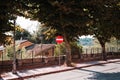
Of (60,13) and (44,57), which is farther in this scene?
(44,57)

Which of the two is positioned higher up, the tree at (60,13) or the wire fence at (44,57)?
the tree at (60,13)

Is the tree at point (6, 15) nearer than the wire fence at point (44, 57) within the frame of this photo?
Yes

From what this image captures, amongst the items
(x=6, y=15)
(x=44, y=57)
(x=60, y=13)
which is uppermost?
(x=60, y=13)

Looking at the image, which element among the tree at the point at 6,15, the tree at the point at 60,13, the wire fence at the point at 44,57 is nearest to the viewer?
the tree at the point at 6,15

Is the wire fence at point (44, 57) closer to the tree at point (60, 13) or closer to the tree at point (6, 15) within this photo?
the tree at point (6, 15)

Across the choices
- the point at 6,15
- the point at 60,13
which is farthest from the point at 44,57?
the point at 6,15

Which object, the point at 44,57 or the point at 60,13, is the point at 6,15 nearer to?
the point at 60,13

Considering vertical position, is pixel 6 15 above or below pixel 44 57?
above

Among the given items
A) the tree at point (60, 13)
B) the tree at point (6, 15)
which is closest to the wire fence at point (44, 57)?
the tree at point (6, 15)

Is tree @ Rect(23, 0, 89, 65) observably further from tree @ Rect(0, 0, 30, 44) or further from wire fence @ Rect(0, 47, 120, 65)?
tree @ Rect(0, 0, 30, 44)

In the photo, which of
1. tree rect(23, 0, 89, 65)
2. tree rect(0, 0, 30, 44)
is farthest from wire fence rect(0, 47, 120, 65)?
tree rect(23, 0, 89, 65)

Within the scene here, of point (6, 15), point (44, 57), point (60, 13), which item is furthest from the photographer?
point (44, 57)

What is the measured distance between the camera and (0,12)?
16953 millimetres

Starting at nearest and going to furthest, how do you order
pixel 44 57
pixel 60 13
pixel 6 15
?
pixel 6 15 < pixel 60 13 < pixel 44 57
